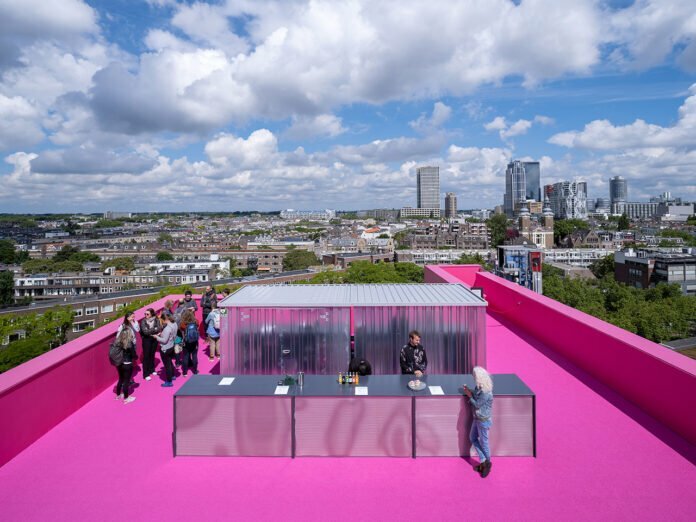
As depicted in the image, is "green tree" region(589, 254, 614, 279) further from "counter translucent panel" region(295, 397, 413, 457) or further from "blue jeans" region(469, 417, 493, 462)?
"counter translucent panel" region(295, 397, 413, 457)

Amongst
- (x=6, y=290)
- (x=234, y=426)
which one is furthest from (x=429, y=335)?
(x=6, y=290)

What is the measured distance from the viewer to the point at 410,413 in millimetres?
5508

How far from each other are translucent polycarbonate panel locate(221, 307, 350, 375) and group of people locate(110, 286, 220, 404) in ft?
4.19

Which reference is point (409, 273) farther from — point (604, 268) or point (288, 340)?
point (288, 340)

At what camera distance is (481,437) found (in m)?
5.26

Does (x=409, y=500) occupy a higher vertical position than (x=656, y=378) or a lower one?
lower

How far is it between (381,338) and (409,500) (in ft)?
9.73

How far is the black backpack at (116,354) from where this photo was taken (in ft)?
23.9

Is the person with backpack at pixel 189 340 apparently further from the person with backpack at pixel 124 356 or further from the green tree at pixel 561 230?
the green tree at pixel 561 230

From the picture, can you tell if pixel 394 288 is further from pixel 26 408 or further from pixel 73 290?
pixel 73 290

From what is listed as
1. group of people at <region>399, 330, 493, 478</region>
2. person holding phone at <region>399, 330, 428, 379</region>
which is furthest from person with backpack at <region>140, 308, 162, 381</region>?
group of people at <region>399, 330, 493, 478</region>

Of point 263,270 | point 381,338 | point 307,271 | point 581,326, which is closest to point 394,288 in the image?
point 381,338

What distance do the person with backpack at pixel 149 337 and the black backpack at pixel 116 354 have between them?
0.74 meters

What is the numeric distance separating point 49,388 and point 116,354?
1.02 metres
